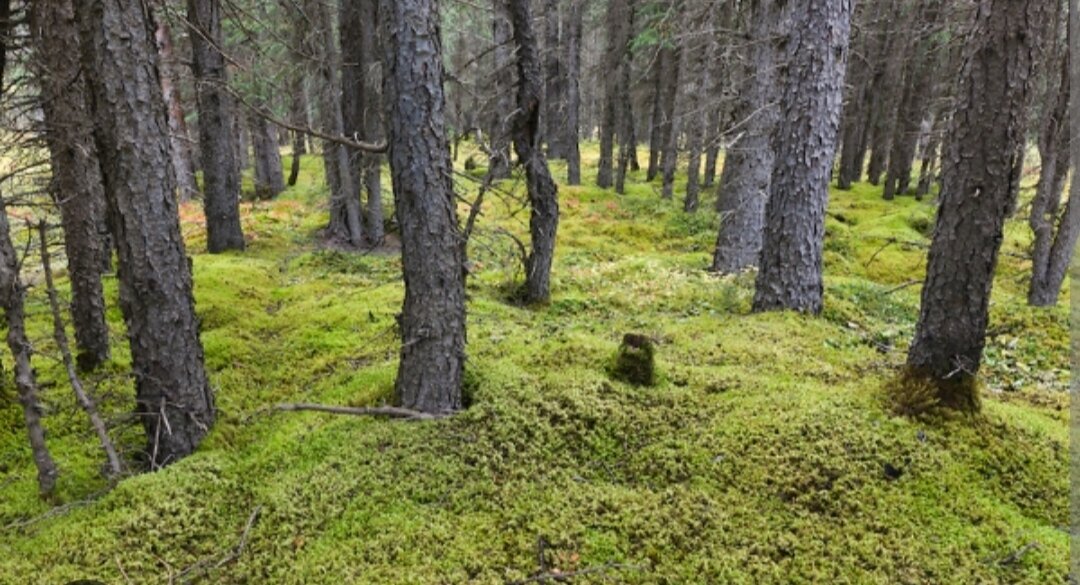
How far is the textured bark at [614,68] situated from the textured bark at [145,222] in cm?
1567

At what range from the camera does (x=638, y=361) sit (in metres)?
4.18

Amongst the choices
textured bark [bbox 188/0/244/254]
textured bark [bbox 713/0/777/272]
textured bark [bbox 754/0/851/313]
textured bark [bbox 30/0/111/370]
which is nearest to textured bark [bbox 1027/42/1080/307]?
textured bark [bbox 713/0/777/272]

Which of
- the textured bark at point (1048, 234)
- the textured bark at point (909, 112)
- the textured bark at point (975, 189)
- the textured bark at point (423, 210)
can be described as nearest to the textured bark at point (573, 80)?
the textured bark at point (909, 112)

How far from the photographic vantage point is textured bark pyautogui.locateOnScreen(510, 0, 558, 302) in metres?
5.67

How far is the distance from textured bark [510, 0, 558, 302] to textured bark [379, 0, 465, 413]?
2516 millimetres

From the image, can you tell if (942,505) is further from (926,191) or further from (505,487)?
(926,191)

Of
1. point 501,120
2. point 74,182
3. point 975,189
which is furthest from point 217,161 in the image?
point 975,189

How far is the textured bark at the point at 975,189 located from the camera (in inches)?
121

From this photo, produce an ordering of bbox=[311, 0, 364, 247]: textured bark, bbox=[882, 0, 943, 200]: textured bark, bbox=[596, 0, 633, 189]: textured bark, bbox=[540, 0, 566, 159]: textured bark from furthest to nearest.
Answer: bbox=[596, 0, 633, 189]: textured bark, bbox=[882, 0, 943, 200]: textured bark, bbox=[540, 0, 566, 159]: textured bark, bbox=[311, 0, 364, 247]: textured bark

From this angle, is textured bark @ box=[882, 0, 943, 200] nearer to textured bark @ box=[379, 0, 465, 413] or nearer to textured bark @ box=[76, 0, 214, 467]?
textured bark @ box=[379, 0, 465, 413]

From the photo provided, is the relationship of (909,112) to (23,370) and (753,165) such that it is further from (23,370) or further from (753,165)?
(23,370)

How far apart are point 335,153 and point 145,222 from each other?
762cm

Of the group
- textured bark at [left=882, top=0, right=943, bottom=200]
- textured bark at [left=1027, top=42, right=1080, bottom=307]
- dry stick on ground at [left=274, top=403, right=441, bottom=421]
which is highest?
textured bark at [left=882, top=0, right=943, bottom=200]

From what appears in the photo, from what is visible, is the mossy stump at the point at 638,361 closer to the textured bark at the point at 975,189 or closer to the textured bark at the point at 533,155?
the textured bark at the point at 975,189
